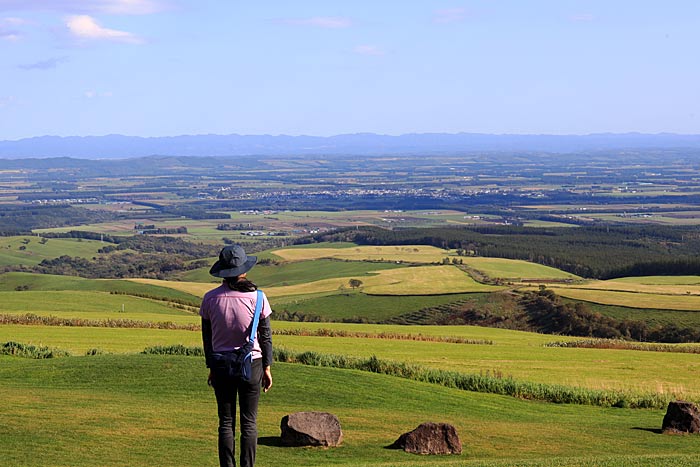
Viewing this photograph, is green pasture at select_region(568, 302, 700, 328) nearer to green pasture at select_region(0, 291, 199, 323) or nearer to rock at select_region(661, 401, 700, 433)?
green pasture at select_region(0, 291, 199, 323)

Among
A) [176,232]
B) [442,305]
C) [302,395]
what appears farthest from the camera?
[176,232]

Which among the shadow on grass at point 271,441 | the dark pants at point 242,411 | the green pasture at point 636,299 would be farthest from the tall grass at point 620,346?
the dark pants at point 242,411

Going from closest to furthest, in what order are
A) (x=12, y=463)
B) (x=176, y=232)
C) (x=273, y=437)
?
(x=12, y=463) → (x=273, y=437) → (x=176, y=232)

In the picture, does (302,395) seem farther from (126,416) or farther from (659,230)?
(659,230)

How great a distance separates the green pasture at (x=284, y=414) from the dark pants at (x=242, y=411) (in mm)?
2165

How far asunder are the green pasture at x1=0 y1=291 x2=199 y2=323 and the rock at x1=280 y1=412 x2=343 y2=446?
35.0m

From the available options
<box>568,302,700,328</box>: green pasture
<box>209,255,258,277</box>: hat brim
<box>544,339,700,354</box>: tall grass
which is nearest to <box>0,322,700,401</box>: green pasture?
<box>544,339,700,354</box>: tall grass

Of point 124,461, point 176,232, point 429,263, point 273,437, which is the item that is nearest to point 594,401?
point 273,437

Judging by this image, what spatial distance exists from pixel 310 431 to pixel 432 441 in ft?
5.66

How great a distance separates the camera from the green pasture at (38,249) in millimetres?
118381

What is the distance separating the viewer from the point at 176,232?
167 m

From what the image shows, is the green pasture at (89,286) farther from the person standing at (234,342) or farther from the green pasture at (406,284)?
the person standing at (234,342)

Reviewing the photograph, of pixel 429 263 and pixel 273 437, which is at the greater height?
pixel 273 437

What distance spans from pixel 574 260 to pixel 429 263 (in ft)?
52.6
